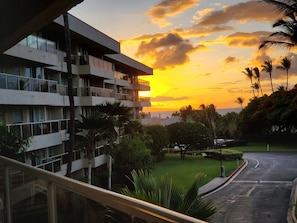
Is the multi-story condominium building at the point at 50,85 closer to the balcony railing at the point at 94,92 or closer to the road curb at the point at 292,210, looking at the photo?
the balcony railing at the point at 94,92

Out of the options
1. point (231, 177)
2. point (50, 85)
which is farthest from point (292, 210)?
point (50, 85)

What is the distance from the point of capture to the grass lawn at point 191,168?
28.9 metres

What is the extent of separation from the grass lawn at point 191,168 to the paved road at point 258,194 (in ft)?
5.64

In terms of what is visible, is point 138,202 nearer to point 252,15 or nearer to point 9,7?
point 9,7

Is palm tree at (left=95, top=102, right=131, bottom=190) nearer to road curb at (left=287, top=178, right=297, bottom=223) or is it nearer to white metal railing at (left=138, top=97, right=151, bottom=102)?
road curb at (left=287, top=178, right=297, bottom=223)

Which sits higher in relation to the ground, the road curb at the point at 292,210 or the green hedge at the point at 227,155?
the green hedge at the point at 227,155

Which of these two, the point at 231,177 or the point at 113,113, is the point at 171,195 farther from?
the point at 231,177

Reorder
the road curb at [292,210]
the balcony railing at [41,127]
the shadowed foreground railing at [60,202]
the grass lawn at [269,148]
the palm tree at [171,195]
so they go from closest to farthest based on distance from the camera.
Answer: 1. the shadowed foreground railing at [60,202]
2. the palm tree at [171,195]
3. the balcony railing at [41,127]
4. the road curb at [292,210]
5. the grass lawn at [269,148]

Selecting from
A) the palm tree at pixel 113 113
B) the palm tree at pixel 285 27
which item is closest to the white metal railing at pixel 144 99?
the palm tree at pixel 285 27

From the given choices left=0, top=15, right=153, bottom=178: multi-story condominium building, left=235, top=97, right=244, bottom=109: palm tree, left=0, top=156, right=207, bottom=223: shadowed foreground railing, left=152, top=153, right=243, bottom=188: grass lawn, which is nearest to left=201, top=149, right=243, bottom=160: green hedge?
left=152, top=153, right=243, bottom=188: grass lawn

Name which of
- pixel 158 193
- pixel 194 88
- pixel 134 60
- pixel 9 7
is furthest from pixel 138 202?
pixel 194 88

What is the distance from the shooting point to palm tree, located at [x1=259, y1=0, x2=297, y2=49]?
23312 millimetres

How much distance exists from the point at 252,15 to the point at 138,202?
3237cm

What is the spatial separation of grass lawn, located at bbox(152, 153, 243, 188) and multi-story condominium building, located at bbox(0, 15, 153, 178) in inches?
255
